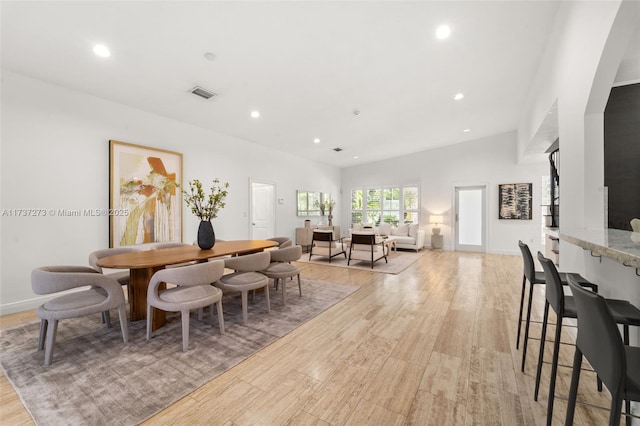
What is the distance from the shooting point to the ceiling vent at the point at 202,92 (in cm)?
384

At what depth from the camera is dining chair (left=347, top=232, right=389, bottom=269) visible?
5590 millimetres

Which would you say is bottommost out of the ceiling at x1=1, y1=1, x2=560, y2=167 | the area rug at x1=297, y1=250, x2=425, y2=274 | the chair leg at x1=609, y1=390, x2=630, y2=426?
the area rug at x1=297, y1=250, x2=425, y2=274

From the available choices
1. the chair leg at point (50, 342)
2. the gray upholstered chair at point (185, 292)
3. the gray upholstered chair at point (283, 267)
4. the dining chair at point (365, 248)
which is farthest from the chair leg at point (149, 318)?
the dining chair at point (365, 248)

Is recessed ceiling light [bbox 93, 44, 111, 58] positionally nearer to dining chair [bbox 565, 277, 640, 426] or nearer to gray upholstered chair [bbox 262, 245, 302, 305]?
gray upholstered chair [bbox 262, 245, 302, 305]

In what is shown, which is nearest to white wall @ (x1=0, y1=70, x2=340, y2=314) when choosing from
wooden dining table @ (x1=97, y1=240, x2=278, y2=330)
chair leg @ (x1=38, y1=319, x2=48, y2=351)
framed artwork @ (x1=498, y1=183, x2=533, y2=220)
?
wooden dining table @ (x1=97, y1=240, x2=278, y2=330)

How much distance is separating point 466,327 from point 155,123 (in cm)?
554

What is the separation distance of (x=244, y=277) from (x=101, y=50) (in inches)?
118

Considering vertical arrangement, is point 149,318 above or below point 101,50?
below

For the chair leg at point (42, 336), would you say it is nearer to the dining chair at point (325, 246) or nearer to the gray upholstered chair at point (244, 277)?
the gray upholstered chair at point (244, 277)

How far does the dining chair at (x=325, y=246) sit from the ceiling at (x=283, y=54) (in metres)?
2.64

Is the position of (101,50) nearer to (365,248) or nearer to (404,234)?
(365,248)

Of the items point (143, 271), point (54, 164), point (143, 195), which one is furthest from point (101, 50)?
point (143, 271)

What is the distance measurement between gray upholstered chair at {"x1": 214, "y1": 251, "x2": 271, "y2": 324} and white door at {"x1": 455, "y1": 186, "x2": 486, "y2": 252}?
23.1ft

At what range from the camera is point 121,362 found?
83.7 inches
